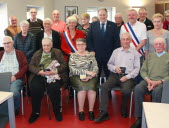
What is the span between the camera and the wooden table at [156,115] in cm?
151

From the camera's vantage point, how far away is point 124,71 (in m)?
3.40

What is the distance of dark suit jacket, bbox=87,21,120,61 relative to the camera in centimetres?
371

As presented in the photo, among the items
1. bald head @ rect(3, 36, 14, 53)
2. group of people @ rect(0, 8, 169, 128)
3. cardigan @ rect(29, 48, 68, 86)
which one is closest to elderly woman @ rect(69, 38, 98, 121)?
group of people @ rect(0, 8, 169, 128)

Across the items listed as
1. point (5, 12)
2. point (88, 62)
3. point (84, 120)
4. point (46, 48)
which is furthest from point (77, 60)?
point (5, 12)

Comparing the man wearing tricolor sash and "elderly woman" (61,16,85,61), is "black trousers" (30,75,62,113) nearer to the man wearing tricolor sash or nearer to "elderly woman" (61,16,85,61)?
"elderly woman" (61,16,85,61)

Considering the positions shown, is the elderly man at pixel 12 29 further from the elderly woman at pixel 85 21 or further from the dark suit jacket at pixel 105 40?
the dark suit jacket at pixel 105 40

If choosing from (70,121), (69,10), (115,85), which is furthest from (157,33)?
(69,10)

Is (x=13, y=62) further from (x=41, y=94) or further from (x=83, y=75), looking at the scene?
(x=83, y=75)

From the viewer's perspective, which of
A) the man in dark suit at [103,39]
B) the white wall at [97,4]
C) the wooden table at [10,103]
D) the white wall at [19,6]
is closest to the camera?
the wooden table at [10,103]

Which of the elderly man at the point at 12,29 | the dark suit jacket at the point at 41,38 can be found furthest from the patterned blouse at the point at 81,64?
the elderly man at the point at 12,29

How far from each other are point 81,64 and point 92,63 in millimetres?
178

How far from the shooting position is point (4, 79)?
2.46m

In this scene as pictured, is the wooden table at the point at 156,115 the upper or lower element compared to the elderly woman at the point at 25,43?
lower

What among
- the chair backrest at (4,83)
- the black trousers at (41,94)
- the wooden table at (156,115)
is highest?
the chair backrest at (4,83)
